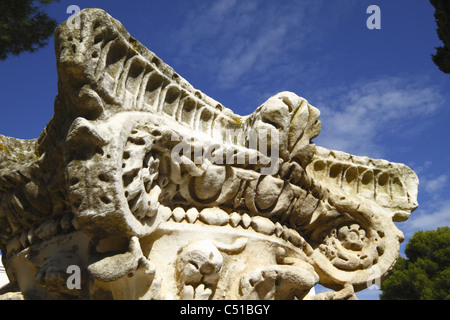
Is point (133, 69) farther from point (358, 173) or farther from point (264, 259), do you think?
point (358, 173)

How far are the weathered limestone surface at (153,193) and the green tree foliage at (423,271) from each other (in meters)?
11.1


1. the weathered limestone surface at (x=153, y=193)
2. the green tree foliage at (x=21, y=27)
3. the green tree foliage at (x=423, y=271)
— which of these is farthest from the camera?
the green tree foliage at (x=423, y=271)

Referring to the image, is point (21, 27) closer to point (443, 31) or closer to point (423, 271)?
point (443, 31)

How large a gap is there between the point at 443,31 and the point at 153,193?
4.14m

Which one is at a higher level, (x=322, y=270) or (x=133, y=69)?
(x=133, y=69)

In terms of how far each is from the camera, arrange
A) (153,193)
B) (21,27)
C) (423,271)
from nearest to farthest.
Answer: (153,193), (21,27), (423,271)

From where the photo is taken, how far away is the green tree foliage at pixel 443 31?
5.01 m

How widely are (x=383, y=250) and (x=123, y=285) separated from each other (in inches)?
93.0

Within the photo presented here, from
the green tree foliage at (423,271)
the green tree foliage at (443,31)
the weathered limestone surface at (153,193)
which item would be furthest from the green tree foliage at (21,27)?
the green tree foliage at (423,271)

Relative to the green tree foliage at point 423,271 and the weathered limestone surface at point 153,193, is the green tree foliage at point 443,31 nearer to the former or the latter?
the weathered limestone surface at point 153,193

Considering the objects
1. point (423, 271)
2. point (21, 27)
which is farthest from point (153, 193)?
point (423, 271)

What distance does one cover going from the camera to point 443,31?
5.09 metres
